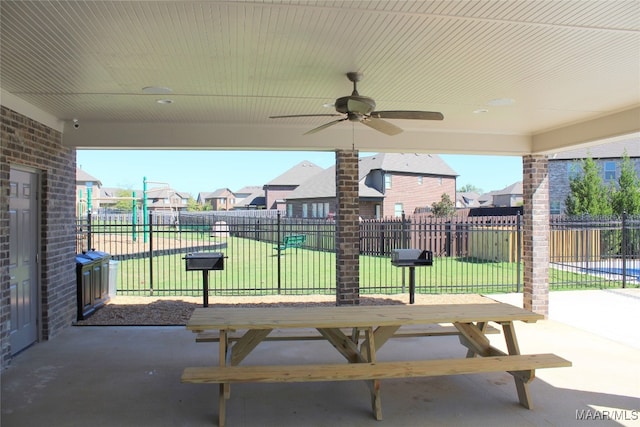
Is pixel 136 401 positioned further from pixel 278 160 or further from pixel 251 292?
pixel 278 160

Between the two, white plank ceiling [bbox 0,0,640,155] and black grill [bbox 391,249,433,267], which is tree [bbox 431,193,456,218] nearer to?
black grill [bbox 391,249,433,267]

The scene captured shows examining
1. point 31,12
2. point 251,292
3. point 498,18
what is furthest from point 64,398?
point 251,292

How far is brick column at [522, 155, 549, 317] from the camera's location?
766 centimetres

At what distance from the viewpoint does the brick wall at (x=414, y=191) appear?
27.1 metres

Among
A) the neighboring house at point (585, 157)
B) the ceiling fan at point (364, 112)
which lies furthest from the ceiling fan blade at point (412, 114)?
the neighboring house at point (585, 157)

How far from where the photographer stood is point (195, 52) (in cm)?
387

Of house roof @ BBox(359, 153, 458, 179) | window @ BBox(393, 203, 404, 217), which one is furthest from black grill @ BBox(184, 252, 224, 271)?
window @ BBox(393, 203, 404, 217)

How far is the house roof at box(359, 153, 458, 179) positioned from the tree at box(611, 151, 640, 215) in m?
10.8

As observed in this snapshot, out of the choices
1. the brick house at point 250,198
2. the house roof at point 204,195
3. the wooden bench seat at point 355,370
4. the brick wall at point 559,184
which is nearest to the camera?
the wooden bench seat at point 355,370

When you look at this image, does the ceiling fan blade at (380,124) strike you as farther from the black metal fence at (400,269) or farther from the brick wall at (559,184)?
the brick wall at (559,184)

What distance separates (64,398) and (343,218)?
14.0 ft

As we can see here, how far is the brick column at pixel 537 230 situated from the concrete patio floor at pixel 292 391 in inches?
50.3

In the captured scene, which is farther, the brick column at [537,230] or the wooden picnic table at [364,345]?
the brick column at [537,230]

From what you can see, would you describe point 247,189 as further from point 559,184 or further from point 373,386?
point 373,386
